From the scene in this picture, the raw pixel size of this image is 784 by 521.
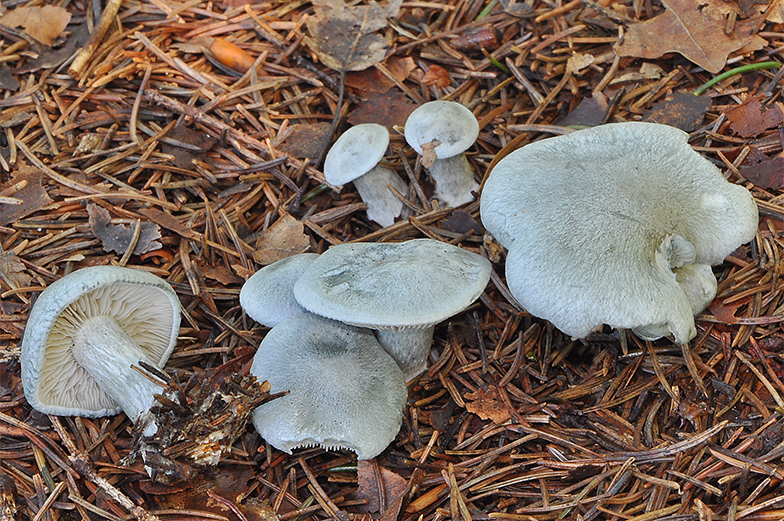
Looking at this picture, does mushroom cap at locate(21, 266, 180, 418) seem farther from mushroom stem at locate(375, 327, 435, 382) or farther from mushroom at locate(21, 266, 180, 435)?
mushroom stem at locate(375, 327, 435, 382)

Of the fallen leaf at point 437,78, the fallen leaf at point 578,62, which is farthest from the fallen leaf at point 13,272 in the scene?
the fallen leaf at point 578,62

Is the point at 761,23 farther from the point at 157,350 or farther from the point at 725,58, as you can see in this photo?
the point at 157,350

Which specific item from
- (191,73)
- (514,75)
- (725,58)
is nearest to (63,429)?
(191,73)

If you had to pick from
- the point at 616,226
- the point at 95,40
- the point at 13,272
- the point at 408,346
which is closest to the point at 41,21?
the point at 95,40

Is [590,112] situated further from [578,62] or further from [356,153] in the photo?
[356,153]

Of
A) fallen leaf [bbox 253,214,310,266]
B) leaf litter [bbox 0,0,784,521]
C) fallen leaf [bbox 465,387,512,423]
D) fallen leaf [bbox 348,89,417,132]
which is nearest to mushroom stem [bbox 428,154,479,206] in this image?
leaf litter [bbox 0,0,784,521]

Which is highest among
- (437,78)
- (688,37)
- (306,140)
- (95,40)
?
(95,40)

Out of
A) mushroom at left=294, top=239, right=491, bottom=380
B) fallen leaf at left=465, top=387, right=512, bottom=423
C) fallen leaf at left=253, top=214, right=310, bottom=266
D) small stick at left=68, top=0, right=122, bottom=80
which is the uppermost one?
small stick at left=68, top=0, right=122, bottom=80
